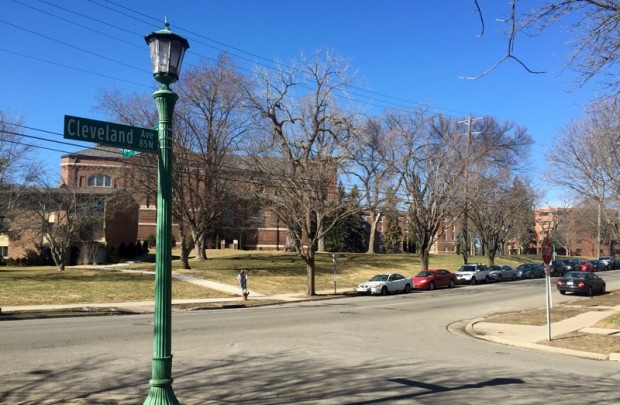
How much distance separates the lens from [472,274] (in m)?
42.0

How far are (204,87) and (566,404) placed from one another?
114 ft

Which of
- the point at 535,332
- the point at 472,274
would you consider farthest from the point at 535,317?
the point at 472,274

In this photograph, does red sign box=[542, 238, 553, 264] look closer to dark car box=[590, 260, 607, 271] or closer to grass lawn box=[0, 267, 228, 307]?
grass lawn box=[0, 267, 228, 307]

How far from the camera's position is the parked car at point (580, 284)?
31.3m

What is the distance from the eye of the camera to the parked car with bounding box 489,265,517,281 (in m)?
44.9

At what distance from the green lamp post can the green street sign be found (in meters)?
0.13

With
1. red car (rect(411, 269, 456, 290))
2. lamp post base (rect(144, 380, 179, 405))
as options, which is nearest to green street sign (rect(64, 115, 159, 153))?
lamp post base (rect(144, 380, 179, 405))

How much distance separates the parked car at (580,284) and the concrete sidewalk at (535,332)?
12.2 metres

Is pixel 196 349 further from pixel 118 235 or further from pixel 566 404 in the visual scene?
pixel 118 235

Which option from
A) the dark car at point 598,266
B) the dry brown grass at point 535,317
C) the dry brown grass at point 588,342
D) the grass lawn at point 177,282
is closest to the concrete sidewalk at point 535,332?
the dry brown grass at point 588,342

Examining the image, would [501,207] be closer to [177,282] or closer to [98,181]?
[177,282]

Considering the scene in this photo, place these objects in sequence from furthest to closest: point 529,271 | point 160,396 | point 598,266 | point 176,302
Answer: point 598,266, point 529,271, point 176,302, point 160,396

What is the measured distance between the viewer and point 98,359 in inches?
401

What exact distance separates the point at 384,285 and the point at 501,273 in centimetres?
1822
